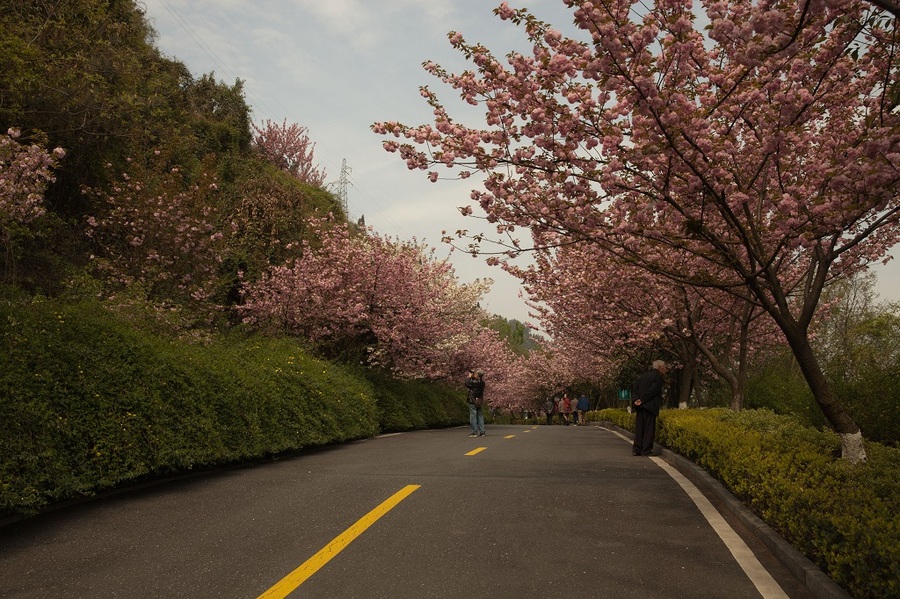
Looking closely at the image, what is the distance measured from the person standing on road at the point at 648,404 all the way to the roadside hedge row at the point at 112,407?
6201 mm

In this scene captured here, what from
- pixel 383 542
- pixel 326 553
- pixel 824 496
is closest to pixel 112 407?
pixel 326 553

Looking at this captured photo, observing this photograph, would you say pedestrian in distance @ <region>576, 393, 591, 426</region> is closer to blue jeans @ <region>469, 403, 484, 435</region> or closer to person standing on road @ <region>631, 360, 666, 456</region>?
blue jeans @ <region>469, 403, 484, 435</region>

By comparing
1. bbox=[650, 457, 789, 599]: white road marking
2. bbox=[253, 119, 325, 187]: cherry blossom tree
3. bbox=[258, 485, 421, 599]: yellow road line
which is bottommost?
bbox=[258, 485, 421, 599]: yellow road line

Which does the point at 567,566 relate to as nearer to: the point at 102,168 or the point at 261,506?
the point at 261,506

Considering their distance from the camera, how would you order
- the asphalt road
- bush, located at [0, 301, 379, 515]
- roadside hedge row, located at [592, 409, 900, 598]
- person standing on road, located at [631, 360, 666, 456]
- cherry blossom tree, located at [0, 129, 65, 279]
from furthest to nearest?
1. person standing on road, located at [631, 360, 666, 456]
2. cherry blossom tree, located at [0, 129, 65, 279]
3. bush, located at [0, 301, 379, 515]
4. the asphalt road
5. roadside hedge row, located at [592, 409, 900, 598]

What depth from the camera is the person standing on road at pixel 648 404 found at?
513 inches

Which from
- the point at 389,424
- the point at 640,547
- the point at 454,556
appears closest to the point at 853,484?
the point at 640,547

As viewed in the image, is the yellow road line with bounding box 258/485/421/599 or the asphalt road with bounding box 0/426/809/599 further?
A: the asphalt road with bounding box 0/426/809/599

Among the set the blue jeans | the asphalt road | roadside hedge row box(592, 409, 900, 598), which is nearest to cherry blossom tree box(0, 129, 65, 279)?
the asphalt road

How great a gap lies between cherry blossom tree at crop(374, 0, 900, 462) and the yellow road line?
4.16 metres

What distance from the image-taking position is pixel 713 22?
6312 mm

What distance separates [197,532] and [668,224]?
718cm

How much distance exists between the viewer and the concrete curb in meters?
4.31

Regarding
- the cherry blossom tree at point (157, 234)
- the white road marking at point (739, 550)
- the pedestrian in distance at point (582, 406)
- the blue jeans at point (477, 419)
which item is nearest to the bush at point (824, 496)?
the white road marking at point (739, 550)
